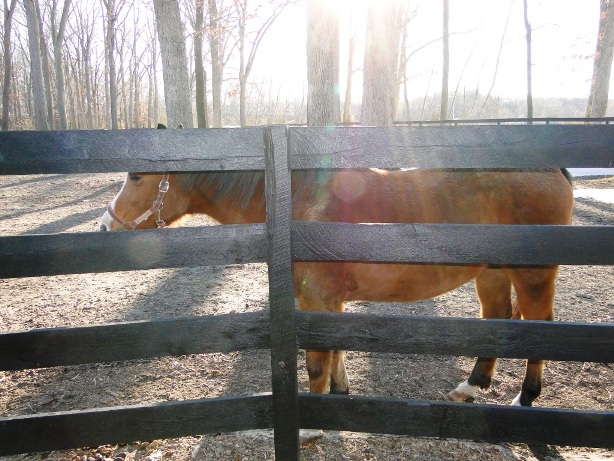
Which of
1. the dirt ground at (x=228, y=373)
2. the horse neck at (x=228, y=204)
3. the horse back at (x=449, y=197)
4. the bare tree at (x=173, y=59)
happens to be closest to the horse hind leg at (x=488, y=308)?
the dirt ground at (x=228, y=373)

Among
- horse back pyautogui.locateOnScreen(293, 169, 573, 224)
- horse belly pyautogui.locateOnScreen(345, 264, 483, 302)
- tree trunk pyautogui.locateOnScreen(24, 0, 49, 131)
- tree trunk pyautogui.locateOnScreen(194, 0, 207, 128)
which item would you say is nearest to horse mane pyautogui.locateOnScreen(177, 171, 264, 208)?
horse back pyautogui.locateOnScreen(293, 169, 573, 224)

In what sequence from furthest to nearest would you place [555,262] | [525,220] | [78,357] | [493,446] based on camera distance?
[525,220] < [493,446] < [78,357] < [555,262]

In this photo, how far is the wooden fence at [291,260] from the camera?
1991 mm

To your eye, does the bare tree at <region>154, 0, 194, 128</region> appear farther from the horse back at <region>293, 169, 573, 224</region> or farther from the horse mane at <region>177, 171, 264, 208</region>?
the horse back at <region>293, 169, 573, 224</region>

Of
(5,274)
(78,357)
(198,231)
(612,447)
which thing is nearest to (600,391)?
(612,447)

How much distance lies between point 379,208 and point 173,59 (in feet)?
29.6

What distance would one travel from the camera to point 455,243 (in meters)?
2.04

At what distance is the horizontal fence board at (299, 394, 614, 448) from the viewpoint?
2.11 m

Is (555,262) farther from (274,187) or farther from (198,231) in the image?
(198,231)

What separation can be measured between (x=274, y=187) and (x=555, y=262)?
1.41m

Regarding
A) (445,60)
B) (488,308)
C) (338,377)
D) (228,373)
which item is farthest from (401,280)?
(445,60)

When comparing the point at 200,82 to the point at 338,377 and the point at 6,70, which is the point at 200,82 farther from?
the point at 338,377

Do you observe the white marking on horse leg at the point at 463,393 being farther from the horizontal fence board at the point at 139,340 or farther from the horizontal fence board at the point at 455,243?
the horizontal fence board at the point at 139,340

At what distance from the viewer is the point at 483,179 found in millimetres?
3107
